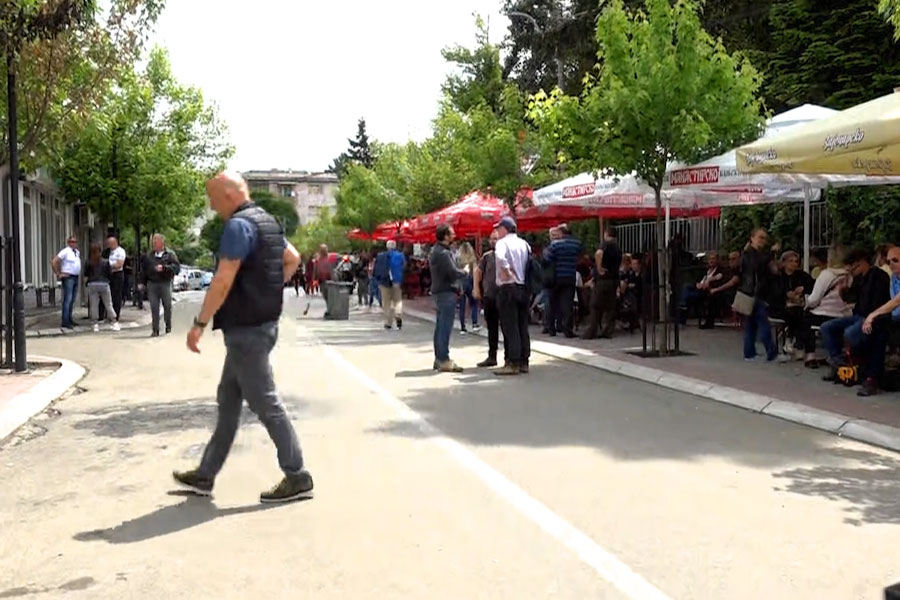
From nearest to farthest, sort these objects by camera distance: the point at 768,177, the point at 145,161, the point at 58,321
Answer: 1. the point at 768,177
2. the point at 58,321
3. the point at 145,161

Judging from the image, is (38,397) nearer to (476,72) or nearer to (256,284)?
(256,284)

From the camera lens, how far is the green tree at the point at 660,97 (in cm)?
1229

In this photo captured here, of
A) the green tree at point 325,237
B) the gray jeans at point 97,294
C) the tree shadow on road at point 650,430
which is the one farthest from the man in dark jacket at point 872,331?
the green tree at point 325,237

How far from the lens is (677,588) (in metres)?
4.42

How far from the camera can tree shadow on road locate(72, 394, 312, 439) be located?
8.59 m

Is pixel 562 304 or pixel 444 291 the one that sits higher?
pixel 444 291

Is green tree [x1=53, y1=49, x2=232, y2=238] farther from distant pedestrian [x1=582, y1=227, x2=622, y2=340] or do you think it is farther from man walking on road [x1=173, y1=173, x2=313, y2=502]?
man walking on road [x1=173, y1=173, x2=313, y2=502]

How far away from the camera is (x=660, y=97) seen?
40.5 feet

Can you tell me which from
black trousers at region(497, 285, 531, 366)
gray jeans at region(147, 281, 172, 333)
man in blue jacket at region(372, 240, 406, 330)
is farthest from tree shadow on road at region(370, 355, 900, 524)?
man in blue jacket at region(372, 240, 406, 330)

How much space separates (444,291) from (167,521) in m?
7.18

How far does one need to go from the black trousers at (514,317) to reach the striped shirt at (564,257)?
4.31 m

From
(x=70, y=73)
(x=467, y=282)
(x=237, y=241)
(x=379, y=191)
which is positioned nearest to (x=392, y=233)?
(x=379, y=191)

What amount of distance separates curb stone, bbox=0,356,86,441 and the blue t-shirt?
377 centimetres

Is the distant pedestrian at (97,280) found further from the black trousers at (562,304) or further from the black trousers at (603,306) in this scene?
the black trousers at (603,306)
